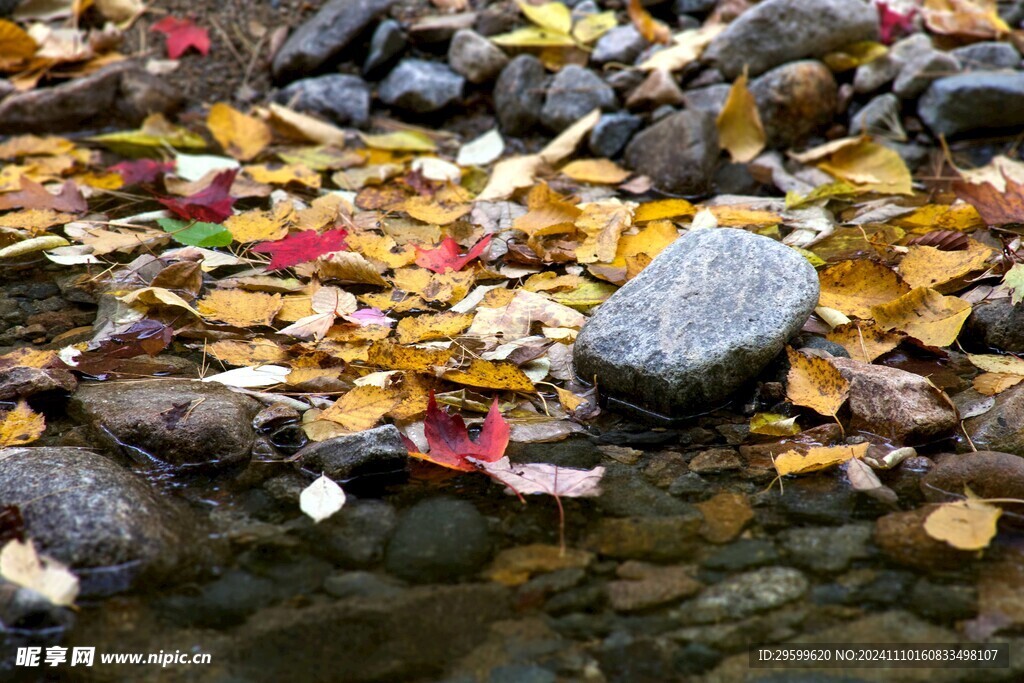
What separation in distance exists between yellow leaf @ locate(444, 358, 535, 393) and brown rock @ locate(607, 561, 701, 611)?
0.64 meters

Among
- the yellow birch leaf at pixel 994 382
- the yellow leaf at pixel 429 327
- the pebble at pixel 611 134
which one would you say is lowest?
the pebble at pixel 611 134

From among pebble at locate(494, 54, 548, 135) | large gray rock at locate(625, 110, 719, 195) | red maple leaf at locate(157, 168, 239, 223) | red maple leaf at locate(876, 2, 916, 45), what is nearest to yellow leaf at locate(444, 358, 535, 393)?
red maple leaf at locate(157, 168, 239, 223)

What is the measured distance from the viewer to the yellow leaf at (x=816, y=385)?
6.68ft

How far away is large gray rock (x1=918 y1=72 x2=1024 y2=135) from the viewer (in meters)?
3.69

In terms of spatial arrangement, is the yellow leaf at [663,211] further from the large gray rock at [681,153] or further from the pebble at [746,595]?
the pebble at [746,595]

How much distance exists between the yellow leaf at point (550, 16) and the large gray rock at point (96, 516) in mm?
3246

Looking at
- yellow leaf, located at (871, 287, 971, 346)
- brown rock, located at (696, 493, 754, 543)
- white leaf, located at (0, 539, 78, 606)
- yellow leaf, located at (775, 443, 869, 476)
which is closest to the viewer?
white leaf, located at (0, 539, 78, 606)

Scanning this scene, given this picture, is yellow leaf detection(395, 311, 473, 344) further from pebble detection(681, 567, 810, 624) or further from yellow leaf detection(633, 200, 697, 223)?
pebble detection(681, 567, 810, 624)

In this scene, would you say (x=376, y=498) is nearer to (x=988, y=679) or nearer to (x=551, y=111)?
(x=988, y=679)

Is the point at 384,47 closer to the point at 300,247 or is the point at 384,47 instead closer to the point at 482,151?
the point at 482,151

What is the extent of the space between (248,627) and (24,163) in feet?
10.3

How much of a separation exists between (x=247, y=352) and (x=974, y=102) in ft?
10.8

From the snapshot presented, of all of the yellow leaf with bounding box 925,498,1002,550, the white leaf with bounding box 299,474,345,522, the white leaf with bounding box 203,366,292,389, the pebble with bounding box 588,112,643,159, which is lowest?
the pebble with bounding box 588,112,643,159

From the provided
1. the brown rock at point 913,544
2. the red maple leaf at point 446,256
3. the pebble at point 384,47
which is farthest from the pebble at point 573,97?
the brown rock at point 913,544
